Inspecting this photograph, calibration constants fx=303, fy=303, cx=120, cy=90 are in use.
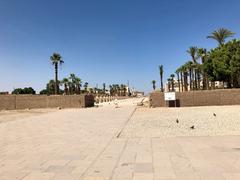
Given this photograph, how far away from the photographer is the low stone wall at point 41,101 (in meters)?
41.0

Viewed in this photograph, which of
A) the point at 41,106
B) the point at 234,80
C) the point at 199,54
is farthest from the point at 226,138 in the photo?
the point at 199,54

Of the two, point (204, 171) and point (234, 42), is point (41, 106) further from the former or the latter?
point (204, 171)

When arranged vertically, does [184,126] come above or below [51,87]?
below

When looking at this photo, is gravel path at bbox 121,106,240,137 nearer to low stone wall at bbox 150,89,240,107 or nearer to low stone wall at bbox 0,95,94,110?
low stone wall at bbox 150,89,240,107

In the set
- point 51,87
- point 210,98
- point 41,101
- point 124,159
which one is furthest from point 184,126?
point 51,87

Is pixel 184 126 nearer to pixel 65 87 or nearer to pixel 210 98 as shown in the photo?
pixel 210 98

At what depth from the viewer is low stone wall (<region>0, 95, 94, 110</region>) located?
135 ft

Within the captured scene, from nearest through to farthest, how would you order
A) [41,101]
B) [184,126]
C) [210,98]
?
[184,126] → [210,98] → [41,101]

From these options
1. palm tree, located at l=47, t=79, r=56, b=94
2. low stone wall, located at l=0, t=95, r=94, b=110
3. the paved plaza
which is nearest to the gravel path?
the paved plaza

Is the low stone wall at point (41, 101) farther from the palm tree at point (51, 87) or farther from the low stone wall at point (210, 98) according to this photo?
the palm tree at point (51, 87)

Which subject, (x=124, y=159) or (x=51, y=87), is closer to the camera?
(x=124, y=159)

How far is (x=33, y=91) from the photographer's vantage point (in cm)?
11894

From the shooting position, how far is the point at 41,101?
137 feet

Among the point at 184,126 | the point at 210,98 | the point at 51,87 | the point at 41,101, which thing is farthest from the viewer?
the point at 51,87
